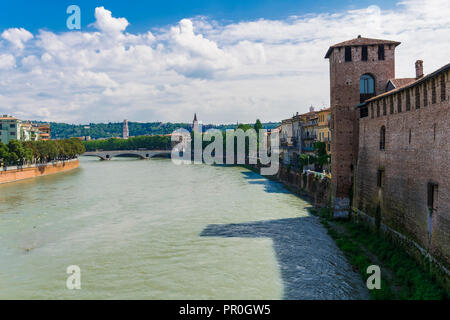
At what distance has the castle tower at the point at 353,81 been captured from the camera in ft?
66.5

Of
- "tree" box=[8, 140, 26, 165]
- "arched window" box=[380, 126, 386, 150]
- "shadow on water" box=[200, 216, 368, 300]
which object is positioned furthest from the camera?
"tree" box=[8, 140, 26, 165]

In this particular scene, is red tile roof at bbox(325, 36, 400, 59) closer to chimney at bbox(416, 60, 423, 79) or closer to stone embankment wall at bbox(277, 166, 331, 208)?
chimney at bbox(416, 60, 423, 79)

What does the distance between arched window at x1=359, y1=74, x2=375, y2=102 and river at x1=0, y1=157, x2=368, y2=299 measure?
6.91 metres

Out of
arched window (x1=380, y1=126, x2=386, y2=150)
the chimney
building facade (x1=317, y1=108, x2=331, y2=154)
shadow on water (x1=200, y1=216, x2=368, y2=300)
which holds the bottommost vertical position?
shadow on water (x1=200, y1=216, x2=368, y2=300)

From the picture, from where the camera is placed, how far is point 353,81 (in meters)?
20.3

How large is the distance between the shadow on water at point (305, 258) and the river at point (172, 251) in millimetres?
34

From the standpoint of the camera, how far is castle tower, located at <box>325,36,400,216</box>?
20.3 m

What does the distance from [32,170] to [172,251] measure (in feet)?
135

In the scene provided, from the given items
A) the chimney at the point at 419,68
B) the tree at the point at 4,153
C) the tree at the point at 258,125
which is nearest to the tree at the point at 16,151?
the tree at the point at 4,153

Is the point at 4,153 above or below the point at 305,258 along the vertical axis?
above

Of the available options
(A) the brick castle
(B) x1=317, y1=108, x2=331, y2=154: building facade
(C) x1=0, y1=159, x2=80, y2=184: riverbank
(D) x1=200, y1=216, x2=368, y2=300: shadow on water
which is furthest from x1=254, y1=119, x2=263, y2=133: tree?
(D) x1=200, y1=216, x2=368, y2=300: shadow on water

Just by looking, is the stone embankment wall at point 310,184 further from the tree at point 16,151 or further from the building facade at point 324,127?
the tree at point 16,151

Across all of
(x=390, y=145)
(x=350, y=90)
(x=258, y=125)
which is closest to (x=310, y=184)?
(x=350, y=90)

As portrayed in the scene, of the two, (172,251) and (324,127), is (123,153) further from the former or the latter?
(172,251)
